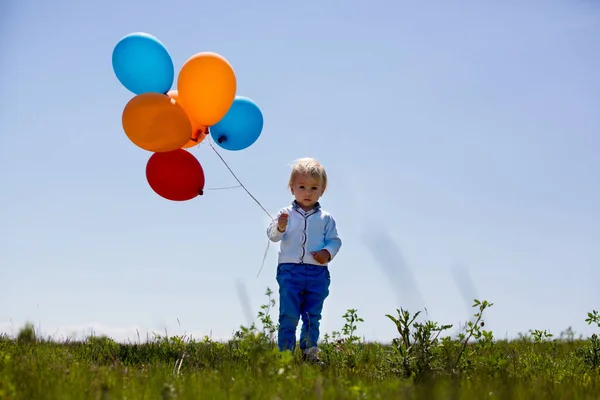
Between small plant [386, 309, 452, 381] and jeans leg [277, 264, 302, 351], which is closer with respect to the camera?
small plant [386, 309, 452, 381]

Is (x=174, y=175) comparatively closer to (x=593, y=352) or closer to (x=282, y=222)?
(x=282, y=222)

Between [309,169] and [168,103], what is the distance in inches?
53.0

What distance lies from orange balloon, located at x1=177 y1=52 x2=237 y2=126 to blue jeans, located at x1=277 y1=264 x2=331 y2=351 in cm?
153

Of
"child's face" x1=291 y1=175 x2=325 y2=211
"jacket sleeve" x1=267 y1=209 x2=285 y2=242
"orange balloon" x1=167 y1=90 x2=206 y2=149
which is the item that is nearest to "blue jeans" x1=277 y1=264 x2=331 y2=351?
"jacket sleeve" x1=267 y1=209 x2=285 y2=242

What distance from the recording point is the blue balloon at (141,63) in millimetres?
5414

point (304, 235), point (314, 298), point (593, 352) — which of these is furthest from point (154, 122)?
point (593, 352)

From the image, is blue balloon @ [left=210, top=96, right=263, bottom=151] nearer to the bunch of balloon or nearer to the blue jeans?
the bunch of balloon

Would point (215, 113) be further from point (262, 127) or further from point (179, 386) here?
point (179, 386)

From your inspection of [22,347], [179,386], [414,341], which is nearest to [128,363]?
[22,347]

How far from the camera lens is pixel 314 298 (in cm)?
566

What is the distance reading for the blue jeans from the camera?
5562 mm

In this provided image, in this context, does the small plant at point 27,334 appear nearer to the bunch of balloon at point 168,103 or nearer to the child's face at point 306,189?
the bunch of balloon at point 168,103

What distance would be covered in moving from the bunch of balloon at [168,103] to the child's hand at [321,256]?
1.18 meters

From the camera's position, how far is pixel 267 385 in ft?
8.87
